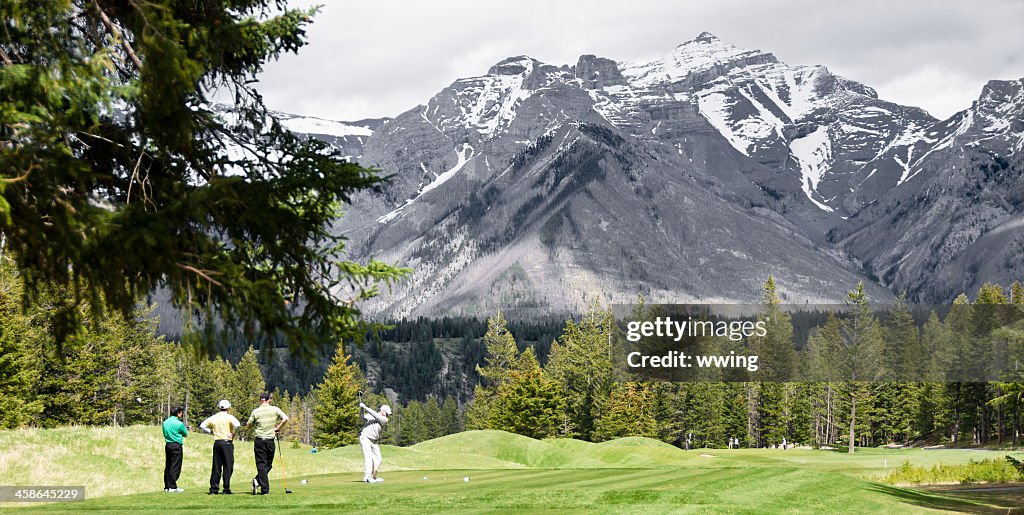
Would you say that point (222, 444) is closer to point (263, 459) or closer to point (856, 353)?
point (263, 459)

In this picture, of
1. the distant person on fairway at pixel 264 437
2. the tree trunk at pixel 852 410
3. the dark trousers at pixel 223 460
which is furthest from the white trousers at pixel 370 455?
the tree trunk at pixel 852 410

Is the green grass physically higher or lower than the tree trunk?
higher

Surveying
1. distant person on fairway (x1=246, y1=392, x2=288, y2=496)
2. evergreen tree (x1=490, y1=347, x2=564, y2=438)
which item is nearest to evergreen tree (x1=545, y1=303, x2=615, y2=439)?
evergreen tree (x1=490, y1=347, x2=564, y2=438)

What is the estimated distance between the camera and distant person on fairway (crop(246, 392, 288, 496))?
70.5ft

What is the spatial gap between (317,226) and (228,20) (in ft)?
10.9

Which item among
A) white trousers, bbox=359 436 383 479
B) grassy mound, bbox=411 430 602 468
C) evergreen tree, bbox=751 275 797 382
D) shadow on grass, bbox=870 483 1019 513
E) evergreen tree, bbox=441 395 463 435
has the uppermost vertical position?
evergreen tree, bbox=751 275 797 382

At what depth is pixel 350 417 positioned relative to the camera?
88.9 metres

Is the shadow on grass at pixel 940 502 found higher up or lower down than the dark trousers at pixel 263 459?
lower down

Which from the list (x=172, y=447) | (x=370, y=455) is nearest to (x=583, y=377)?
(x=370, y=455)

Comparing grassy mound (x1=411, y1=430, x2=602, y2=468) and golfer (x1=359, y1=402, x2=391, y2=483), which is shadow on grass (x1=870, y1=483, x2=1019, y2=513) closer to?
golfer (x1=359, y1=402, x2=391, y2=483)

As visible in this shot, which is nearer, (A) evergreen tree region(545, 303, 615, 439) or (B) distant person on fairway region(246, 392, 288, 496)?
(B) distant person on fairway region(246, 392, 288, 496)

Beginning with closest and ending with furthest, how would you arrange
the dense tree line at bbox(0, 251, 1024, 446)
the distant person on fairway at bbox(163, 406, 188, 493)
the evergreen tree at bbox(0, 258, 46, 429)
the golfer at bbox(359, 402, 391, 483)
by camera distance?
the distant person on fairway at bbox(163, 406, 188, 493) < the golfer at bbox(359, 402, 391, 483) < the evergreen tree at bbox(0, 258, 46, 429) < the dense tree line at bbox(0, 251, 1024, 446)

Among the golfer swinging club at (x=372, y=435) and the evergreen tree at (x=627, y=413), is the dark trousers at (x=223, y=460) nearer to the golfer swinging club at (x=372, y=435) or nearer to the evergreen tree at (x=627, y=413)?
the golfer swinging club at (x=372, y=435)

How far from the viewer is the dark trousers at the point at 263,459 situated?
70.4 feet
